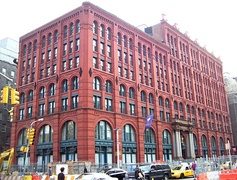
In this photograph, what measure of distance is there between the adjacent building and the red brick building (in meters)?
9.69

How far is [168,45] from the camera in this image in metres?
66.1

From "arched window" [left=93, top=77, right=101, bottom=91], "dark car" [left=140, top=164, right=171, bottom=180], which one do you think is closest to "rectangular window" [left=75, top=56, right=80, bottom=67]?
"arched window" [left=93, top=77, right=101, bottom=91]

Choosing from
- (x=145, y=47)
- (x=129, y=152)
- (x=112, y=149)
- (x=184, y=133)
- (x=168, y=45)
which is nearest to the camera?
(x=112, y=149)

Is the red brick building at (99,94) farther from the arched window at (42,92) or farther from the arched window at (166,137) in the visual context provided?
the arched window at (166,137)

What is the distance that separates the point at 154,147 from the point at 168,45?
27.0 m

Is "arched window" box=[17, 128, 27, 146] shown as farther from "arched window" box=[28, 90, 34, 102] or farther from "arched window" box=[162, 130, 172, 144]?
"arched window" box=[162, 130, 172, 144]

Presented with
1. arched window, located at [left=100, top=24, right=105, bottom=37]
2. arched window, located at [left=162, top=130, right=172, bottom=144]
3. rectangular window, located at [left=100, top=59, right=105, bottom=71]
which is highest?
arched window, located at [left=100, top=24, right=105, bottom=37]

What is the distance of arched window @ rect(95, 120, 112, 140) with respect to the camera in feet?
135

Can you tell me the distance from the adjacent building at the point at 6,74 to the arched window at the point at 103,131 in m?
22.4

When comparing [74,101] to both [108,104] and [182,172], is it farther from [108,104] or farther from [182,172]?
[182,172]

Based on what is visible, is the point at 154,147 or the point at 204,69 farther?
the point at 204,69

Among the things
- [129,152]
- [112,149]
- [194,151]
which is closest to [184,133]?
[194,151]

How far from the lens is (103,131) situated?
1665 inches

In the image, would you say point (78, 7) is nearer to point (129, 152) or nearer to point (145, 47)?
point (145, 47)
